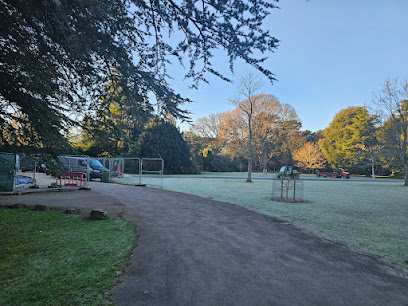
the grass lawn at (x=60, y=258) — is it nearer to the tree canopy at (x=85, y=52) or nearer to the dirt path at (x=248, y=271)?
the dirt path at (x=248, y=271)

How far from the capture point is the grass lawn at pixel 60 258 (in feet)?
8.18

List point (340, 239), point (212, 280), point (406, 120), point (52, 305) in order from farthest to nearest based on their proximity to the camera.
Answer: point (406, 120)
point (340, 239)
point (212, 280)
point (52, 305)

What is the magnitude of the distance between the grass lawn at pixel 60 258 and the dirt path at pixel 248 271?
0.28 m

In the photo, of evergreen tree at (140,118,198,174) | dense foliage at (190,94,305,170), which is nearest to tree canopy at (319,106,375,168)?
dense foliage at (190,94,305,170)

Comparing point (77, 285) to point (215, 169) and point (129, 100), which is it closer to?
point (129, 100)

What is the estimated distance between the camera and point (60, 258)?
343 cm

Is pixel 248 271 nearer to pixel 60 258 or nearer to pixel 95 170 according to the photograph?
pixel 60 258

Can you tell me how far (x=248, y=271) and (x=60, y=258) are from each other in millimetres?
2736

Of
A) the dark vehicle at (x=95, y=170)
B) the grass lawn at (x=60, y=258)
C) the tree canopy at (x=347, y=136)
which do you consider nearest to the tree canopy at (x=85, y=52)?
the grass lawn at (x=60, y=258)

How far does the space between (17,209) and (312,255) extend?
7.73 metres

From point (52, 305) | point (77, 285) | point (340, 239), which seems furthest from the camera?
point (340, 239)

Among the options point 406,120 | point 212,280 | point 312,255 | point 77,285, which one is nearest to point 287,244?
point 312,255

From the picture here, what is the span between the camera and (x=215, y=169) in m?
45.8

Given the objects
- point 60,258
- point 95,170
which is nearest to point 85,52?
point 60,258
